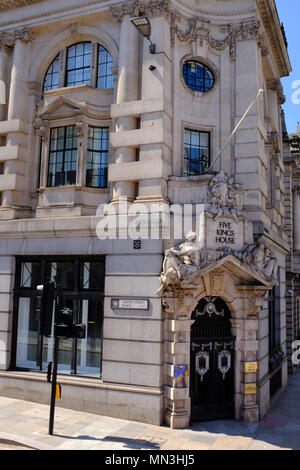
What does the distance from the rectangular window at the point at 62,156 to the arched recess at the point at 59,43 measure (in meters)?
2.78

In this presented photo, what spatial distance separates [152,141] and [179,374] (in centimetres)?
745

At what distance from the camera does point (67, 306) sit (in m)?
14.5

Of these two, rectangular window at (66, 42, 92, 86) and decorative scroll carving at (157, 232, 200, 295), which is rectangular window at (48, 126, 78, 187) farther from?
decorative scroll carving at (157, 232, 200, 295)

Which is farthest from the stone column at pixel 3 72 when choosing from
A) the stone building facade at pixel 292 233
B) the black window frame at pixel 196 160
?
the stone building facade at pixel 292 233

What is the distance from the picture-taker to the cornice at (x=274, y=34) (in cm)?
1656

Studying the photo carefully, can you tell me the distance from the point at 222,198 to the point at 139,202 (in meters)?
2.70

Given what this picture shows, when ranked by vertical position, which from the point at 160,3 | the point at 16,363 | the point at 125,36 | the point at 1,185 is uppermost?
the point at 160,3

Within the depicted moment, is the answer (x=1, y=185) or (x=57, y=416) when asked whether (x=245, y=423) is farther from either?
(x=1, y=185)

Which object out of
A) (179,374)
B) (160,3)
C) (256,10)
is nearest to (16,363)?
(179,374)

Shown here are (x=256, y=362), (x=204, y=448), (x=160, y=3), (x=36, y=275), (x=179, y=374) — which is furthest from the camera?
(x=36, y=275)

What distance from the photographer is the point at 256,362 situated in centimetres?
1343

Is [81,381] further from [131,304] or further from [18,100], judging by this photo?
[18,100]
